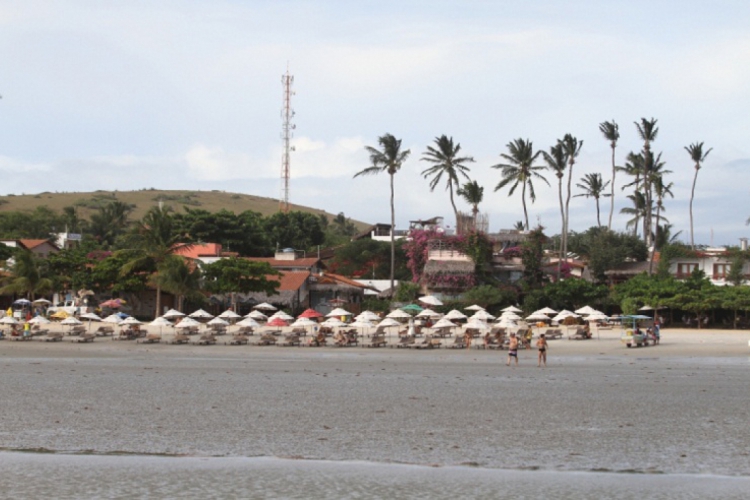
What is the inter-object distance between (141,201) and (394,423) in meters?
169

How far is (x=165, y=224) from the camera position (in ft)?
229

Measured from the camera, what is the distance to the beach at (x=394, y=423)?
16406 millimetres

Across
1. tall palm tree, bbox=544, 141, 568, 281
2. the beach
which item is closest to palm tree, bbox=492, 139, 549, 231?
tall palm tree, bbox=544, 141, 568, 281

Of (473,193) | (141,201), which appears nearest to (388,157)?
(473,193)

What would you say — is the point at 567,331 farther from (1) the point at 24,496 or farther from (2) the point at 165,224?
(1) the point at 24,496

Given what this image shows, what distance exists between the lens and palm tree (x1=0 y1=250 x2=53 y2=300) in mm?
69188

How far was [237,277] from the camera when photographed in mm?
69375

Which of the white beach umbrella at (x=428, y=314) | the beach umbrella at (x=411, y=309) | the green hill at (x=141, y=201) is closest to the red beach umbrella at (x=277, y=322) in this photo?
the white beach umbrella at (x=428, y=314)

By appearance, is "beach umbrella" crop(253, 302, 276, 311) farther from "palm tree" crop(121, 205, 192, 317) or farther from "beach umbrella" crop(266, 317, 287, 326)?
"beach umbrella" crop(266, 317, 287, 326)

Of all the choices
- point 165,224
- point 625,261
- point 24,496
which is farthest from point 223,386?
point 625,261

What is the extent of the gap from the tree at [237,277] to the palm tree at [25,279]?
11473 mm

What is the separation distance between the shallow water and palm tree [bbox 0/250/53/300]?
35.4 meters

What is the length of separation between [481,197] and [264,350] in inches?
1525

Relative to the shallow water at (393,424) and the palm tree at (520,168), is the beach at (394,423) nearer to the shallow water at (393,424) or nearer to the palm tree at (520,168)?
the shallow water at (393,424)
